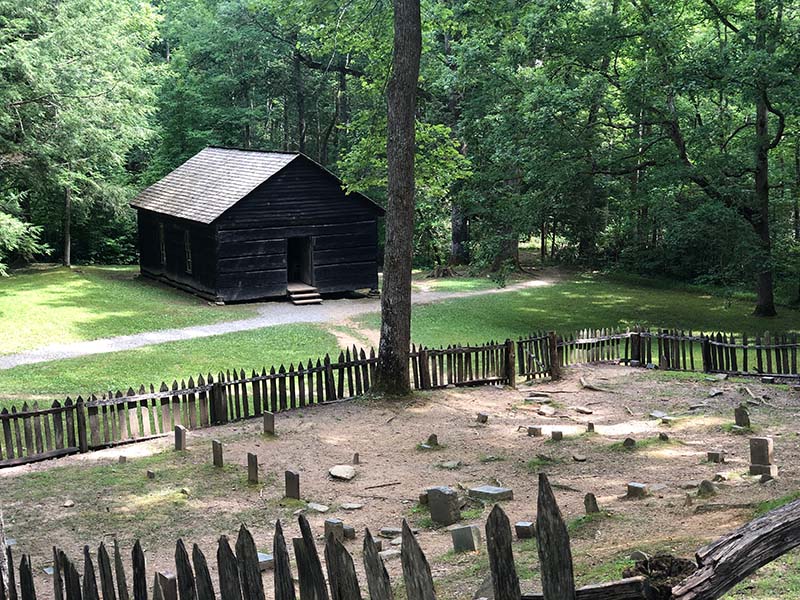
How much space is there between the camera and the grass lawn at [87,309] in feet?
90.7

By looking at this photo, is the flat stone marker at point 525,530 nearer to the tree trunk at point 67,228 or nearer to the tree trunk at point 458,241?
the tree trunk at point 67,228

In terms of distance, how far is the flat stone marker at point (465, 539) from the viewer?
343 inches

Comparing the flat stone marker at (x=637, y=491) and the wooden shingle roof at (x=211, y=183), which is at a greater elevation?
the wooden shingle roof at (x=211, y=183)

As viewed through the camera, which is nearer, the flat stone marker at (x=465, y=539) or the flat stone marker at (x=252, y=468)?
the flat stone marker at (x=465, y=539)

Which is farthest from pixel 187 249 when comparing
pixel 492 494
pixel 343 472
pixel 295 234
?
pixel 492 494

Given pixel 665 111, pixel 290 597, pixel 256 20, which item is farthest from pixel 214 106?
pixel 290 597

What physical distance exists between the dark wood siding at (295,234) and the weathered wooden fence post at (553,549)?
30068 millimetres

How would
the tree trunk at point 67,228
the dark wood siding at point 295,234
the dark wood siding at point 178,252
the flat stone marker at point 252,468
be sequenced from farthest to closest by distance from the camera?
1. the tree trunk at point 67,228
2. the dark wood siding at point 178,252
3. the dark wood siding at point 295,234
4. the flat stone marker at point 252,468

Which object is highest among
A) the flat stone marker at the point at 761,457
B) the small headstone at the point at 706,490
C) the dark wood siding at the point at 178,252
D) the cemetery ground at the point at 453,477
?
the dark wood siding at the point at 178,252

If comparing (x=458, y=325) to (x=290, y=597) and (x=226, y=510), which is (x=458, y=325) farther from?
(x=290, y=597)

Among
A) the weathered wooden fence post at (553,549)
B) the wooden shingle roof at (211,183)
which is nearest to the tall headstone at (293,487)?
the weathered wooden fence post at (553,549)

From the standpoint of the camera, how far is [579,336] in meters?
20.7

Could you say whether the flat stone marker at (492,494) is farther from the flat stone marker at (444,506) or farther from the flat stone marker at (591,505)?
the flat stone marker at (591,505)

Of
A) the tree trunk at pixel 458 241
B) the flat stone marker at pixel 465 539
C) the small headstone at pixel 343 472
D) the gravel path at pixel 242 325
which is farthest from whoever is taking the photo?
the tree trunk at pixel 458 241
